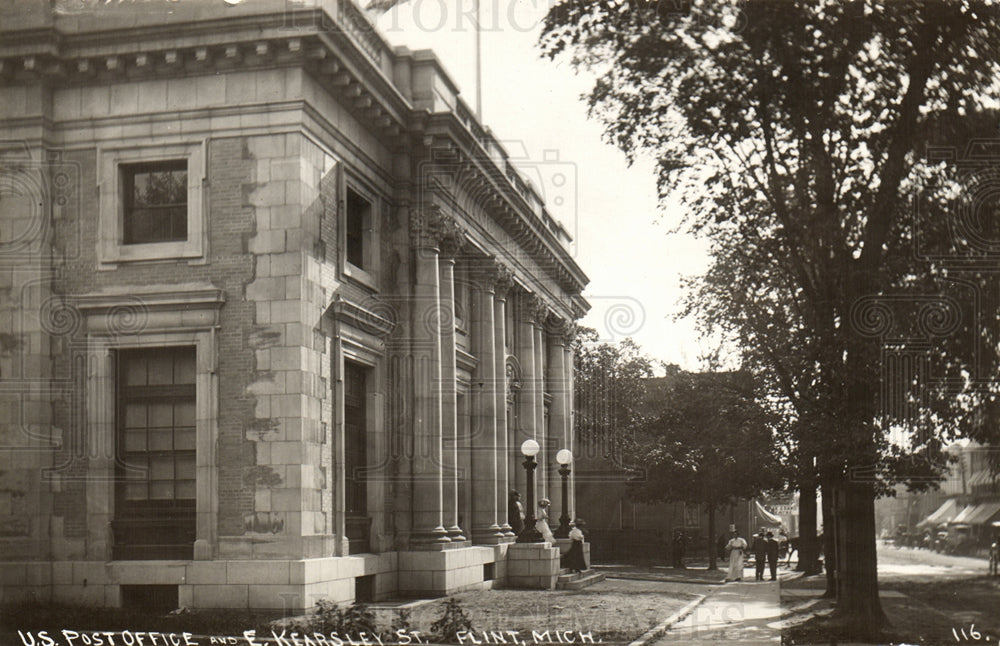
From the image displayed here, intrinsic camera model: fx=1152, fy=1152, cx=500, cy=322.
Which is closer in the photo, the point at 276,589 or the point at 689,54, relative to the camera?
the point at 689,54

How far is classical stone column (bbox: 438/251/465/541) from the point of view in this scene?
27250 millimetres

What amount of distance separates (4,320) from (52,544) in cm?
413

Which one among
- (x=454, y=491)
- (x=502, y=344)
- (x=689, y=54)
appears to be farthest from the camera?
(x=502, y=344)

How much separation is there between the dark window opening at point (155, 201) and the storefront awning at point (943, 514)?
13430 millimetres

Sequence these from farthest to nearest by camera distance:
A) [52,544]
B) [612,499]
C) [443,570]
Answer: [612,499] → [443,570] → [52,544]

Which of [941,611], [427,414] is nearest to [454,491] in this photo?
[427,414]

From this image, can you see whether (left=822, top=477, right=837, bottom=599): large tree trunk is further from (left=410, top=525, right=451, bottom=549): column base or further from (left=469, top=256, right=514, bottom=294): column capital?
(left=469, top=256, right=514, bottom=294): column capital

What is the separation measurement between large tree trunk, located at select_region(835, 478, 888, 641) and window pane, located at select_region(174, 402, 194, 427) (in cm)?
1119

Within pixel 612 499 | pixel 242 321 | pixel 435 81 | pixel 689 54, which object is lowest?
pixel 612 499

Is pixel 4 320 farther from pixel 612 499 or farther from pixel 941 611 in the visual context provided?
pixel 612 499

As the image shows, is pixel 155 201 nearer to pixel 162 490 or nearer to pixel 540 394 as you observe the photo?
pixel 162 490

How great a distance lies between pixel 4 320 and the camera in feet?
68.4

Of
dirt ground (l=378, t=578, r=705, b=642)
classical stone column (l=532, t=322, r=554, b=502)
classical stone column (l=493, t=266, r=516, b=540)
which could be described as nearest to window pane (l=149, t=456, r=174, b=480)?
dirt ground (l=378, t=578, r=705, b=642)

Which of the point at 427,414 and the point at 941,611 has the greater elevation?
the point at 427,414
